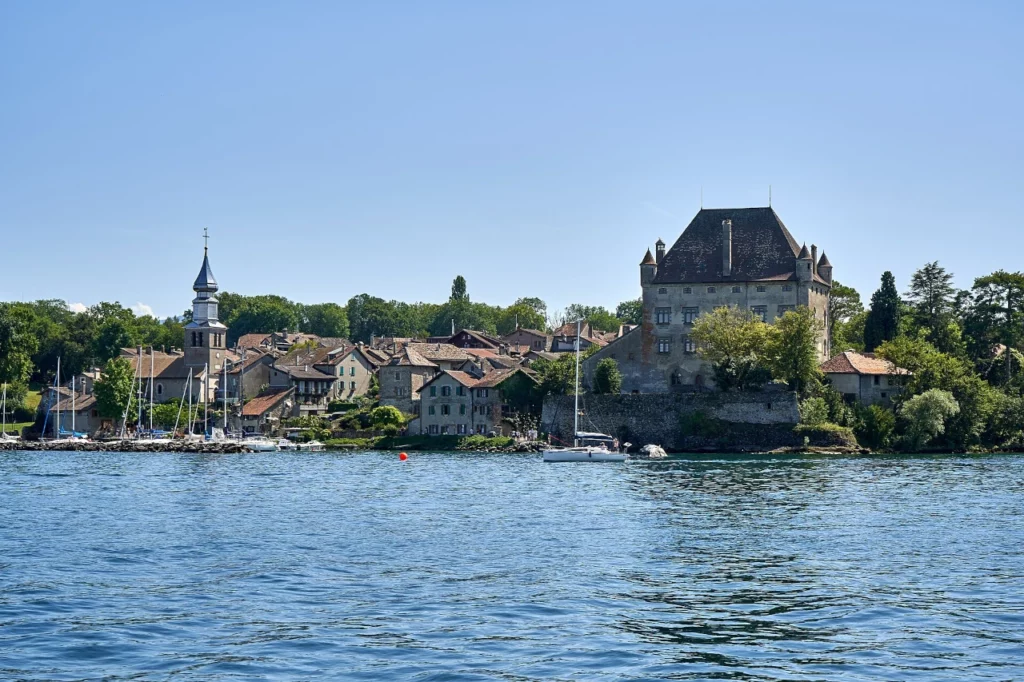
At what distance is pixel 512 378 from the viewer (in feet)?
332

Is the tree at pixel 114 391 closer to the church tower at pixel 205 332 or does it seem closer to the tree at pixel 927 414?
the church tower at pixel 205 332

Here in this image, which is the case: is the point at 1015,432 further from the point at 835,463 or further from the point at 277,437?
the point at 277,437

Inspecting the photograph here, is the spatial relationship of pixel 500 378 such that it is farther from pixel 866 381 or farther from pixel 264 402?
pixel 866 381

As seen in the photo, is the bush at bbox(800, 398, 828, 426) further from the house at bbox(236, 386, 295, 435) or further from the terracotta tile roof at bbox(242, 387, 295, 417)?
the terracotta tile roof at bbox(242, 387, 295, 417)

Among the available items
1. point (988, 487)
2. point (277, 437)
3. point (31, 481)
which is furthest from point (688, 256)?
point (31, 481)

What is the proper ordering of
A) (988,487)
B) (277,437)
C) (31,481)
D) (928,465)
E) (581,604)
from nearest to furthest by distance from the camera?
1. (581,604)
2. (988,487)
3. (31,481)
4. (928,465)
5. (277,437)

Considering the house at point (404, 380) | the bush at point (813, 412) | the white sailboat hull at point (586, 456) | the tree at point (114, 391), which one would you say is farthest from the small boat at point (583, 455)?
the tree at point (114, 391)

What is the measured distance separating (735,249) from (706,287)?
3.52m

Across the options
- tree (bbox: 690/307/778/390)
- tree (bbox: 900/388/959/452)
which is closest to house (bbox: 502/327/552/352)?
tree (bbox: 690/307/778/390)

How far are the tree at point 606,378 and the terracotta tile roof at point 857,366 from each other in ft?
45.7

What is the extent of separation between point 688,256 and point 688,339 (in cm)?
615

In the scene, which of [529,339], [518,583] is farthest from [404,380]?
[518,583]

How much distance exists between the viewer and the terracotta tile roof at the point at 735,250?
96.6 meters

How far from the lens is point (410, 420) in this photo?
105 metres
